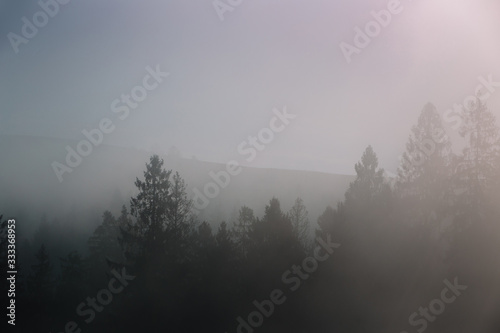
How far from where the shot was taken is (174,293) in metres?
27.8

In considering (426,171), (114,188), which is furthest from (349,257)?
(114,188)

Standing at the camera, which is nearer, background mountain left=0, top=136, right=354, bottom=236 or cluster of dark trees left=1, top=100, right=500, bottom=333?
cluster of dark trees left=1, top=100, right=500, bottom=333

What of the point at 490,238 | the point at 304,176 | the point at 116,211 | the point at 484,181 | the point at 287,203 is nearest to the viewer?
the point at 490,238

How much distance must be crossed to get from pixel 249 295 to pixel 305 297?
374cm

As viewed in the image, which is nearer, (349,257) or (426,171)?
(349,257)

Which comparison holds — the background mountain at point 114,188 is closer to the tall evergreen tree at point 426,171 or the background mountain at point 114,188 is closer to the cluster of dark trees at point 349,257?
the cluster of dark trees at point 349,257

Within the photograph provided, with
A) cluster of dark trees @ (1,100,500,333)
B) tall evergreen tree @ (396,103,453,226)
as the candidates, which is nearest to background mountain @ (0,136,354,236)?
cluster of dark trees @ (1,100,500,333)

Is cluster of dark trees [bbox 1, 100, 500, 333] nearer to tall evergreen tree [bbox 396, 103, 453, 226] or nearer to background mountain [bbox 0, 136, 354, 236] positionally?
tall evergreen tree [bbox 396, 103, 453, 226]

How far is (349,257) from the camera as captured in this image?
28.0 metres

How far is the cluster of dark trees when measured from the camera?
25.7m

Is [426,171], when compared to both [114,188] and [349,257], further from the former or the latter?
[114,188]

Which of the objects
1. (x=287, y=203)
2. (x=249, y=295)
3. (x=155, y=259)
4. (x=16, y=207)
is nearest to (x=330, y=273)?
(x=249, y=295)

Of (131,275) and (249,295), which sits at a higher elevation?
(131,275)

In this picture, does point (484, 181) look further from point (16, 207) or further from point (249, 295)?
point (16, 207)
